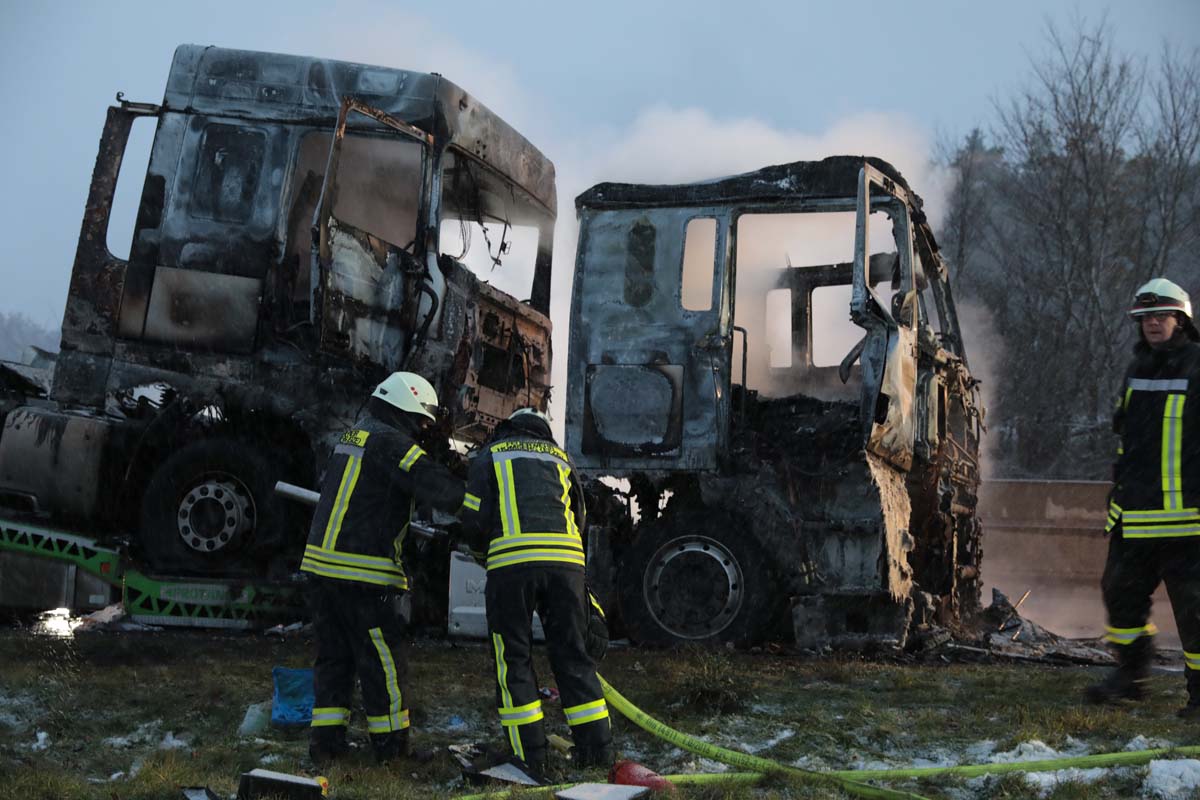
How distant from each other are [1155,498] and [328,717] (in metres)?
3.44

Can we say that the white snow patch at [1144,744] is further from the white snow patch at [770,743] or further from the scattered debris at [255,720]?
the scattered debris at [255,720]

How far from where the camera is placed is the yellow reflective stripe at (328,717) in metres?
4.20

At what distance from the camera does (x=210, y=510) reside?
6.87 meters

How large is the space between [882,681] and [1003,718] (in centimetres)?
100

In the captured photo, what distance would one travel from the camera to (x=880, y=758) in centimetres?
412

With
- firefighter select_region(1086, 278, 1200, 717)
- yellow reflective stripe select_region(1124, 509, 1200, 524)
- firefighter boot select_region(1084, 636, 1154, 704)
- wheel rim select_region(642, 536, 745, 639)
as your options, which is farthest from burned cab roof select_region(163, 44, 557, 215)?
firefighter boot select_region(1084, 636, 1154, 704)

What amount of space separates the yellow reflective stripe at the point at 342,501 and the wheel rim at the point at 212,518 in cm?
272

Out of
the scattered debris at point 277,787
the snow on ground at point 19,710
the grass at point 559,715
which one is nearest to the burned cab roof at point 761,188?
the grass at point 559,715

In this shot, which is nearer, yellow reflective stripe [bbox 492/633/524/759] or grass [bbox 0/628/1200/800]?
grass [bbox 0/628/1200/800]

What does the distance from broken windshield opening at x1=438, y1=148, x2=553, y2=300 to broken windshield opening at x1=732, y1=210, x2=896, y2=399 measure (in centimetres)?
167

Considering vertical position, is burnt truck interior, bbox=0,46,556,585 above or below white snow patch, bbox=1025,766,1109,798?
above

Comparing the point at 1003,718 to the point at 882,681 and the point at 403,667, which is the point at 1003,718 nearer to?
the point at 882,681

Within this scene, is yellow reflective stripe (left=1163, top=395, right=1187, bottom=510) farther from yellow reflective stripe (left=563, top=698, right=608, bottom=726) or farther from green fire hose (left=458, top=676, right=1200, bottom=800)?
yellow reflective stripe (left=563, top=698, right=608, bottom=726)

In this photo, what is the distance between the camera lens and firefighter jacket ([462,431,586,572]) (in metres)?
4.16
